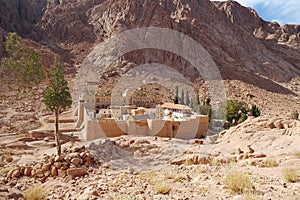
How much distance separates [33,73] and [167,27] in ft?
187

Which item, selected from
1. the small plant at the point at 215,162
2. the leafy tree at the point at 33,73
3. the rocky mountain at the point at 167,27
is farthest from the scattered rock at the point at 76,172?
the rocky mountain at the point at 167,27

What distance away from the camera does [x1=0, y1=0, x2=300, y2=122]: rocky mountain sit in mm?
55844

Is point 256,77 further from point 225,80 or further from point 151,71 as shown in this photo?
point 151,71

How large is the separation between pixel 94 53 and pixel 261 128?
5328 cm

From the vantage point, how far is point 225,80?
176 feet

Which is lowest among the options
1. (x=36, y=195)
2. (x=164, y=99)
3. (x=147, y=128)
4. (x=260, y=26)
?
(x=36, y=195)

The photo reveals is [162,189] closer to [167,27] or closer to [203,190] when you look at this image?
[203,190]

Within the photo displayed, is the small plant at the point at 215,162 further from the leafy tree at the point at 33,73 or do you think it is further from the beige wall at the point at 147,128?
the beige wall at the point at 147,128

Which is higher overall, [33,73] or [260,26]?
[260,26]

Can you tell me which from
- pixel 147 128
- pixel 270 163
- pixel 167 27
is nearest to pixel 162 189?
pixel 270 163

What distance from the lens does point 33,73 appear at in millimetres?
11055

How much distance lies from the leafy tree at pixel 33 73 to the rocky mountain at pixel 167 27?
123 ft

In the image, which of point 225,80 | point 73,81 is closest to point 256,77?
point 225,80

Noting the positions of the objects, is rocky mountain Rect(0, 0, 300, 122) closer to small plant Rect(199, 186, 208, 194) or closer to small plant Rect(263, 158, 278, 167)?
small plant Rect(263, 158, 278, 167)
